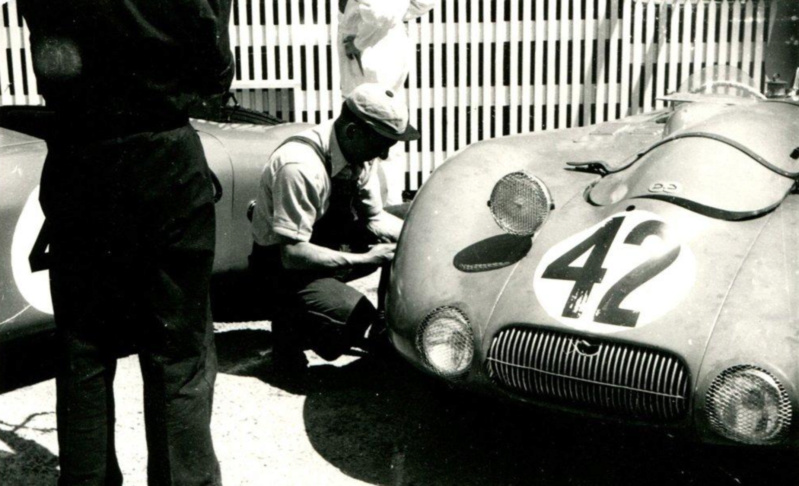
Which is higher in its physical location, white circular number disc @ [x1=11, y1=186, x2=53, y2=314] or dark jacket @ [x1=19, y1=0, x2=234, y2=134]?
dark jacket @ [x1=19, y1=0, x2=234, y2=134]

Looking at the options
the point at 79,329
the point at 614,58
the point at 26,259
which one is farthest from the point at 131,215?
the point at 614,58

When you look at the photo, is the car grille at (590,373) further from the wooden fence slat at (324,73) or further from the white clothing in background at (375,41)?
the wooden fence slat at (324,73)

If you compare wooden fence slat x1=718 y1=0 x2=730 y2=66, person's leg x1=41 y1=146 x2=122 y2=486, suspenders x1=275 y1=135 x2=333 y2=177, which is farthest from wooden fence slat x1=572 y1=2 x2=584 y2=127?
person's leg x1=41 y1=146 x2=122 y2=486

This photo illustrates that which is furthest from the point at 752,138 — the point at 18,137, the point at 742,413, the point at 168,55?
the point at 18,137

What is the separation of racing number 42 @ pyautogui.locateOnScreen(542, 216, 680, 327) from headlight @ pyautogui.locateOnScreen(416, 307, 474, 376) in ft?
0.99

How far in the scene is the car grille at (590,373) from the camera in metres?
2.72

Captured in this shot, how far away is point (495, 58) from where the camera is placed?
8.52m

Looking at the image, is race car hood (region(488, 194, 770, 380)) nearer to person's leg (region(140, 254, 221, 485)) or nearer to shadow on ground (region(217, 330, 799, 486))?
shadow on ground (region(217, 330, 799, 486))

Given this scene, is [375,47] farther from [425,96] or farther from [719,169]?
[719,169]

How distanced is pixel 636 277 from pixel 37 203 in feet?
7.30

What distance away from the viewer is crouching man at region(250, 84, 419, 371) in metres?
3.89

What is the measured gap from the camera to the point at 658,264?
2.96m

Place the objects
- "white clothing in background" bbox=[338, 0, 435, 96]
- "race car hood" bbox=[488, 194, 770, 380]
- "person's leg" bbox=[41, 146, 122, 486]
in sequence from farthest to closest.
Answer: "white clothing in background" bbox=[338, 0, 435, 96], "race car hood" bbox=[488, 194, 770, 380], "person's leg" bbox=[41, 146, 122, 486]

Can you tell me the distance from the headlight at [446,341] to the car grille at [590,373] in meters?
0.10
